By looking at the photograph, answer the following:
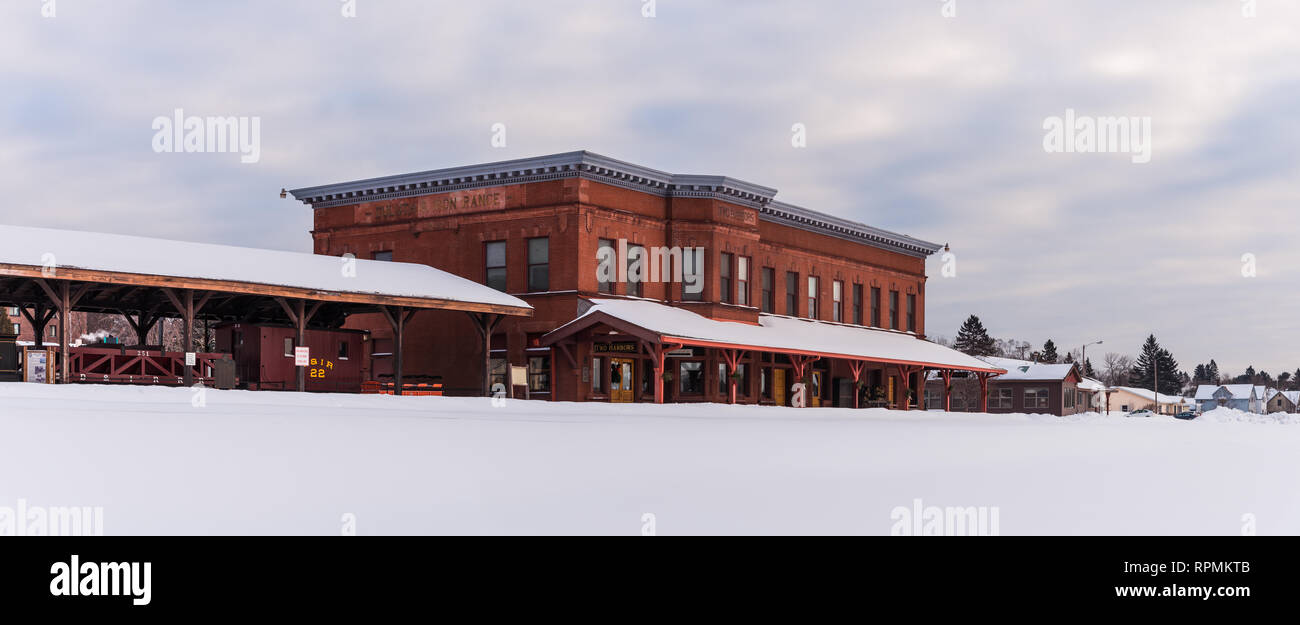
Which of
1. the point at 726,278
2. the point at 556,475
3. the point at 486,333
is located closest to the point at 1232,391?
the point at 726,278

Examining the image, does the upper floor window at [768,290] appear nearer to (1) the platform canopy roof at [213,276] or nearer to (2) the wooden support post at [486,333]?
(1) the platform canopy roof at [213,276]

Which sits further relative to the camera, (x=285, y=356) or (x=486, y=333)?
(x=486, y=333)

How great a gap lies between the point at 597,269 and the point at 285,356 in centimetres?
975

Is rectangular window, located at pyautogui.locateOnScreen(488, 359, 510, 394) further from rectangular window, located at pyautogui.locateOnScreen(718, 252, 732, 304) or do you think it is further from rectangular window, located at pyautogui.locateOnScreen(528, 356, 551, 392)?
rectangular window, located at pyautogui.locateOnScreen(718, 252, 732, 304)

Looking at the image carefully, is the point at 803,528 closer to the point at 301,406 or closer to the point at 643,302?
the point at 301,406

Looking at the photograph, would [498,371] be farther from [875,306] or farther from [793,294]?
[875,306]

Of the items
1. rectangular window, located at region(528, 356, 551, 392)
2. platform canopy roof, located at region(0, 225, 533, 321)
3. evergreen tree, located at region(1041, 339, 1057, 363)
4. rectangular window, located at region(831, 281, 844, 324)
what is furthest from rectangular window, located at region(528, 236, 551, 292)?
evergreen tree, located at region(1041, 339, 1057, 363)

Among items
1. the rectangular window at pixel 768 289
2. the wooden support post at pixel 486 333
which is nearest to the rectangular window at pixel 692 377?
the rectangular window at pixel 768 289

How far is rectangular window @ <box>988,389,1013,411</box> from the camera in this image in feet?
272

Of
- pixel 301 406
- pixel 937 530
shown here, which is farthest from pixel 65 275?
pixel 937 530

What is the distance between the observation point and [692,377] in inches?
1608

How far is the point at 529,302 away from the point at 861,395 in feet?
56.1

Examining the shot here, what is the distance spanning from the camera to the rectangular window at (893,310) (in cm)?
5450

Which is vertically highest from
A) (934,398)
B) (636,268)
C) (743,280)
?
(636,268)
